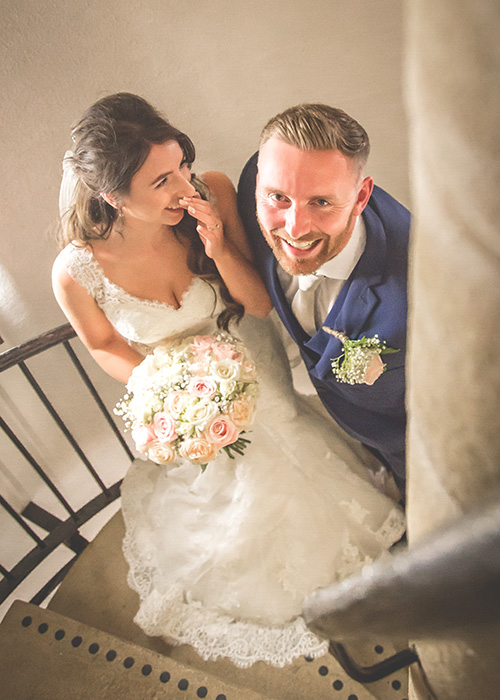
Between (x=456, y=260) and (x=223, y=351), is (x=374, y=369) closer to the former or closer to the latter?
(x=223, y=351)

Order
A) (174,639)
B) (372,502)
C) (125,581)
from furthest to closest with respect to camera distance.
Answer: (125,581), (372,502), (174,639)

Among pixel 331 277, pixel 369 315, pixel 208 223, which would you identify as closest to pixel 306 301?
pixel 331 277

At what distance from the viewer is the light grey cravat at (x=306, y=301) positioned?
170 cm

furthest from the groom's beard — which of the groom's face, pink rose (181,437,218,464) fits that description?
pink rose (181,437,218,464)

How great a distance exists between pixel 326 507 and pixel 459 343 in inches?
82.4

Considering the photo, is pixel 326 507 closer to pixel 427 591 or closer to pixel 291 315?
pixel 291 315

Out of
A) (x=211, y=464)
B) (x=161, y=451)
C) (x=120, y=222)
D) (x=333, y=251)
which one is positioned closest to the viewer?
(x=333, y=251)

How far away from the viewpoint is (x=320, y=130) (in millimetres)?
1305

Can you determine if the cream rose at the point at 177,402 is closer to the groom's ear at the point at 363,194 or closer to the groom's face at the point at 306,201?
the groom's face at the point at 306,201

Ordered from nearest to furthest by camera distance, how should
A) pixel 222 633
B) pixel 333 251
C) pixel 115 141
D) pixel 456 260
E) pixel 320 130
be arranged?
pixel 456 260
pixel 320 130
pixel 115 141
pixel 333 251
pixel 222 633

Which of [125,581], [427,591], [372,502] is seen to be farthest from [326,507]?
[427,591]

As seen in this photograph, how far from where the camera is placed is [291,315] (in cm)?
183

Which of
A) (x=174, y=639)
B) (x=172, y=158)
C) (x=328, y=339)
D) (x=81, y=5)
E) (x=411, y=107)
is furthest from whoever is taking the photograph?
(x=174, y=639)

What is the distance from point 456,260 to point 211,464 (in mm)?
2215
